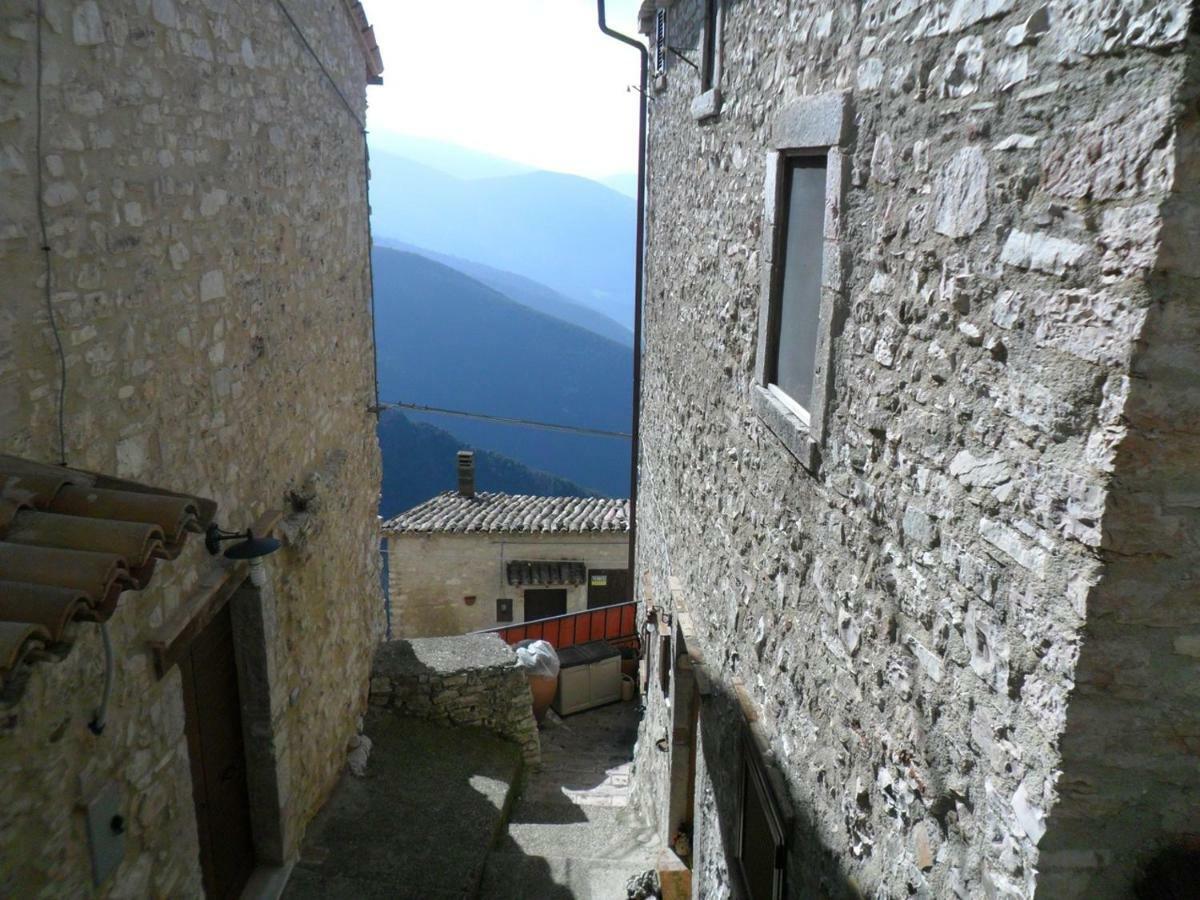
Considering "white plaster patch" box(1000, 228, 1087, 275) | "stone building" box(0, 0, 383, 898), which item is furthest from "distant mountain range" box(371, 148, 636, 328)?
"white plaster patch" box(1000, 228, 1087, 275)

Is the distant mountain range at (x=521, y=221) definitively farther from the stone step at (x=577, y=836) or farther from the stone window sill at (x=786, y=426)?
the stone window sill at (x=786, y=426)

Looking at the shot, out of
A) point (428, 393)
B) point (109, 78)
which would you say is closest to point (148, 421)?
point (109, 78)

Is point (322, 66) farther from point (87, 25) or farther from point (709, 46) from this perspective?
point (87, 25)

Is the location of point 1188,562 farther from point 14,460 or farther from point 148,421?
point 148,421

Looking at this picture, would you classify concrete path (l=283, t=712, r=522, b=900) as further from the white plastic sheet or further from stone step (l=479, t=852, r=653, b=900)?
the white plastic sheet

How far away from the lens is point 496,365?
6556cm

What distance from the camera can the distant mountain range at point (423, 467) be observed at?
131 feet

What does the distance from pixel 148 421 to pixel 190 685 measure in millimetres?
1491

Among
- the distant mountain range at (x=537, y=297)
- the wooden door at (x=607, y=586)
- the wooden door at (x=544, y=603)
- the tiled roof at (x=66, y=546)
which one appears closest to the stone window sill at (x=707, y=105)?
the tiled roof at (x=66, y=546)

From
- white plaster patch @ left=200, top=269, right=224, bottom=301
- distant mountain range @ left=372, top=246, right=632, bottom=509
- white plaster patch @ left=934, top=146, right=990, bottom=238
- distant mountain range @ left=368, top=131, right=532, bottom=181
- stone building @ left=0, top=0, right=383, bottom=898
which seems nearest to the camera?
white plaster patch @ left=934, top=146, right=990, bottom=238

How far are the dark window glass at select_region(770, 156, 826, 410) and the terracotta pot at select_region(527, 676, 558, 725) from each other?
723 cm

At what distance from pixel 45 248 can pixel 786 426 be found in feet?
8.28

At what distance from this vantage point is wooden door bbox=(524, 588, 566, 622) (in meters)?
15.5

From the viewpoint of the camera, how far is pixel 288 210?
4938 millimetres
